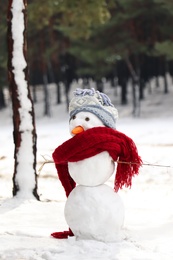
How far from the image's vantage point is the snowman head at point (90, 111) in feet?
16.9

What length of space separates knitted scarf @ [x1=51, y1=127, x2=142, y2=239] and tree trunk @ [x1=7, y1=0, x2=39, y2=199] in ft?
9.14

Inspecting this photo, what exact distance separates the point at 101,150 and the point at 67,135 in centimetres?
1518

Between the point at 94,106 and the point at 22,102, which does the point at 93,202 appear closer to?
the point at 94,106

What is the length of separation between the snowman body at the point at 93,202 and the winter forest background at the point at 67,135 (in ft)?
0.54

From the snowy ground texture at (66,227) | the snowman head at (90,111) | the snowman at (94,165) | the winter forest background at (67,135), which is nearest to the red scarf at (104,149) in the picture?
the snowman at (94,165)

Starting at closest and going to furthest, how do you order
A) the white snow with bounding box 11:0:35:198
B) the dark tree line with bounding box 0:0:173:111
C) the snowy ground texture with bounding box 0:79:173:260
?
the snowy ground texture with bounding box 0:79:173:260, the white snow with bounding box 11:0:35:198, the dark tree line with bounding box 0:0:173:111

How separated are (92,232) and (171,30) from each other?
2315cm

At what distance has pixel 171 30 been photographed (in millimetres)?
26828

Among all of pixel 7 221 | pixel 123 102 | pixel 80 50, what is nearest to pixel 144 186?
pixel 7 221

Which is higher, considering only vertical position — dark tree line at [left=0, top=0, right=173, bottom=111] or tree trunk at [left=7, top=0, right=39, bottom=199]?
dark tree line at [left=0, top=0, right=173, bottom=111]

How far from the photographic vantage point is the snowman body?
5035 millimetres

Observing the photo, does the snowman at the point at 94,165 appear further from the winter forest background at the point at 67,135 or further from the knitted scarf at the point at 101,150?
the winter forest background at the point at 67,135

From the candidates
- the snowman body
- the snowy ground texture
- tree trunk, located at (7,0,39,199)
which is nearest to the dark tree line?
the snowy ground texture

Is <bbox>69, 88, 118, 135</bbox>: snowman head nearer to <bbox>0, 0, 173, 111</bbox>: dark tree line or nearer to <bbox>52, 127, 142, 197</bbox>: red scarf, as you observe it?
<bbox>52, 127, 142, 197</bbox>: red scarf
